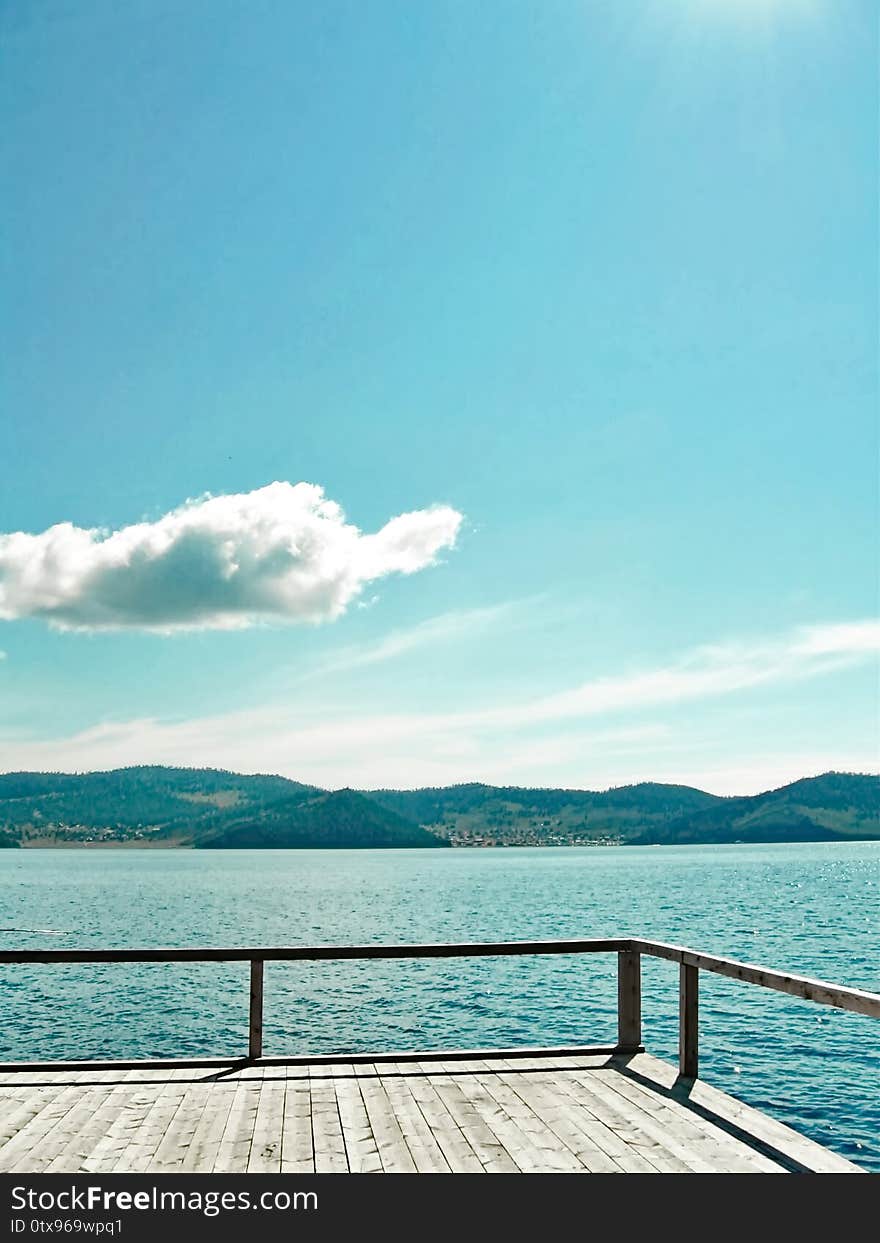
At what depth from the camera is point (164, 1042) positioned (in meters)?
22.1

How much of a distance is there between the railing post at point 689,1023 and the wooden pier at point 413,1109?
1cm

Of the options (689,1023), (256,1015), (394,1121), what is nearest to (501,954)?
(394,1121)

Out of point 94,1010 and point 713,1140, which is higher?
point 713,1140

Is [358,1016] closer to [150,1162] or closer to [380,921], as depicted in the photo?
[150,1162]

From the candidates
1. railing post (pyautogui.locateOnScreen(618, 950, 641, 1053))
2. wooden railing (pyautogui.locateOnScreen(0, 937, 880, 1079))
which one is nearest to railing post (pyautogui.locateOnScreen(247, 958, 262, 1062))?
wooden railing (pyautogui.locateOnScreen(0, 937, 880, 1079))

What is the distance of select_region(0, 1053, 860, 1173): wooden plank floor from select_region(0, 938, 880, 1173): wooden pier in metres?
0.02

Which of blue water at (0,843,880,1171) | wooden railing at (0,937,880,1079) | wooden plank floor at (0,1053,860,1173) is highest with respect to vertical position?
wooden railing at (0,937,880,1079)

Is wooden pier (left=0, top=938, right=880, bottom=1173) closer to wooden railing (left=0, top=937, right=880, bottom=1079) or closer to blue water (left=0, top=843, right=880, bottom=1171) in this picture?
wooden railing (left=0, top=937, right=880, bottom=1079)

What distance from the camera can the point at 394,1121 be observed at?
6449 mm

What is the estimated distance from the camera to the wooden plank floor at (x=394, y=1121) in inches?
221

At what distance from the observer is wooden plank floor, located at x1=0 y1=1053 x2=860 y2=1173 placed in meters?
5.61

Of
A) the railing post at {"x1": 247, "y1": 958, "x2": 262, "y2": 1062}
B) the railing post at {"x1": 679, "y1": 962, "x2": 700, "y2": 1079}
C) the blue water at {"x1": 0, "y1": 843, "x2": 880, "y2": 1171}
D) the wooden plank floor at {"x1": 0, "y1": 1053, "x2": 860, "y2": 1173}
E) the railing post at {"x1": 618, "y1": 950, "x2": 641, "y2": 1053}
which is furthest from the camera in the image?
the blue water at {"x1": 0, "y1": 843, "x2": 880, "y2": 1171}
